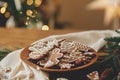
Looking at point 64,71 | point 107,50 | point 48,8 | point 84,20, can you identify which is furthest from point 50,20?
point 64,71

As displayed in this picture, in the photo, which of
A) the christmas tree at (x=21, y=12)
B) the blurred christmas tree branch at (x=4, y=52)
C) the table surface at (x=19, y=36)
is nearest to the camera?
the blurred christmas tree branch at (x=4, y=52)

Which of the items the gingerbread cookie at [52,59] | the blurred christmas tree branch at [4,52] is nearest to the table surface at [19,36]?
the blurred christmas tree branch at [4,52]

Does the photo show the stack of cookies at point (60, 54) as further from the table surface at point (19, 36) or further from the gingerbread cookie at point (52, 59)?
the table surface at point (19, 36)

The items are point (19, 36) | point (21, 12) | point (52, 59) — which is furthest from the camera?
point (21, 12)

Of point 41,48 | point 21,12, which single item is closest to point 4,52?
point 41,48

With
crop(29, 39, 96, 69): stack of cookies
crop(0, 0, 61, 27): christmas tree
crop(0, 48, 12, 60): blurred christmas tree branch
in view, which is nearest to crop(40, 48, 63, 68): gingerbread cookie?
crop(29, 39, 96, 69): stack of cookies

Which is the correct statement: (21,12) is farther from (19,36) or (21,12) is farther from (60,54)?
(60,54)

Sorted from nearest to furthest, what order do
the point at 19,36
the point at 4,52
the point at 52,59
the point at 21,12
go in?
the point at 52,59 → the point at 4,52 → the point at 19,36 → the point at 21,12
